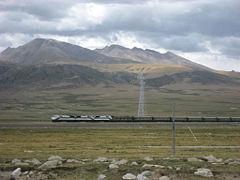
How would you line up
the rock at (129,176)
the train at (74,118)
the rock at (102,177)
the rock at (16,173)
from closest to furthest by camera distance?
1. the rock at (129,176)
2. the rock at (102,177)
3. the rock at (16,173)
4. the train at (74,118)

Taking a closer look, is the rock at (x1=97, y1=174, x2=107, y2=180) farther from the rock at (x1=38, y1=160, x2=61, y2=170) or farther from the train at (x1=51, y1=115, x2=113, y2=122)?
the train at (x1=51, y1=115, x2=113, y2=122)

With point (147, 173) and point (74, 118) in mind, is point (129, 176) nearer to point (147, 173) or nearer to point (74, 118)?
point (147, 173)

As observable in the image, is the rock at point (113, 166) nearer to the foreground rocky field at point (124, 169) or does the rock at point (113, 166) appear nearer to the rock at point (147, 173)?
the foreground rocky field at point (124, 169)

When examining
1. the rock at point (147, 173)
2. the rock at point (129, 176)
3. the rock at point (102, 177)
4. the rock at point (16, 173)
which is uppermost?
the rock at point (147, 173)

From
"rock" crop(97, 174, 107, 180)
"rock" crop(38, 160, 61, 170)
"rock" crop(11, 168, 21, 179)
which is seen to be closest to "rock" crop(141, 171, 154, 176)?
"rock" crop(97, 174, 107, 180)

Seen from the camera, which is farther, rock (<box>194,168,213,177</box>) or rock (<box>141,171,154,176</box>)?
rock (<box>141,171,154,176</box>)

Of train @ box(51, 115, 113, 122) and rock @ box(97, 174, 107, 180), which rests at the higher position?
rock @ box(97, 174, 107, 180)

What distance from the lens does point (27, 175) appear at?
92.6ft

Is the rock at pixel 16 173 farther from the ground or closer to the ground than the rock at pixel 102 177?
closer to the ground

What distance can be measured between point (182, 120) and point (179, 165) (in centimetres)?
7127

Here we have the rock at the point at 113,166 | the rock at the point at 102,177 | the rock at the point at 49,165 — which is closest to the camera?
the rock at the point at 102,177

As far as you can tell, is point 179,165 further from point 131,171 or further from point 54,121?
point 54,121

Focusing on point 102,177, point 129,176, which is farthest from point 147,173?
point 102,177

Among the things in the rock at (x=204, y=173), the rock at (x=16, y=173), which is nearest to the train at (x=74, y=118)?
the rock at (x=16, y=173)
